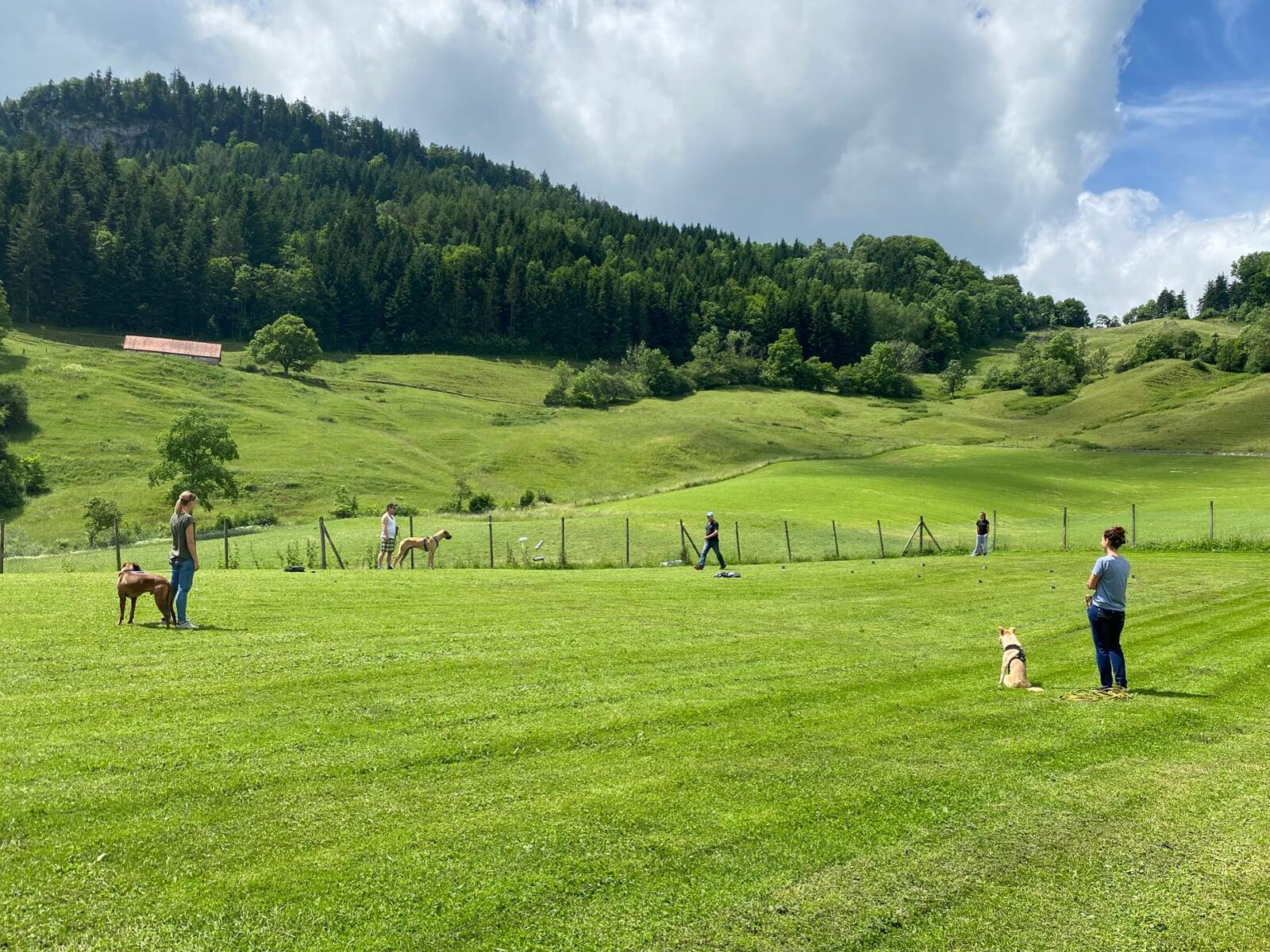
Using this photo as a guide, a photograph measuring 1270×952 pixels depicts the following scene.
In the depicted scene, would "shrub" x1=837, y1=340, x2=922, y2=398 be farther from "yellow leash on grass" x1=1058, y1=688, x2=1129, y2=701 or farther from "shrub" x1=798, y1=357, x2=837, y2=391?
"yellow leash on grass" x1=1058, y1=688, x2=1129, y2=701

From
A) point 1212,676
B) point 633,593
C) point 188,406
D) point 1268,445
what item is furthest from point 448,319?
point 1212,676

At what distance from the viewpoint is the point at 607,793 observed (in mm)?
8992

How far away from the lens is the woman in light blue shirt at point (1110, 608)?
1373 cm

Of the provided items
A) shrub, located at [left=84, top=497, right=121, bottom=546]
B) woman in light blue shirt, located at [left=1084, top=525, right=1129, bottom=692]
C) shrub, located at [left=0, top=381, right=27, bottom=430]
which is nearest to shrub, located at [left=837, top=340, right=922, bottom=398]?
shrub, located at [left=84, top=497, right=121, bottom=546]

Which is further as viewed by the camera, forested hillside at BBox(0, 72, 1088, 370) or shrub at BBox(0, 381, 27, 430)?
forested hillside at BBox(0, 72, 1088, 370)

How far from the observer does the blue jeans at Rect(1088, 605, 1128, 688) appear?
13.9 meters

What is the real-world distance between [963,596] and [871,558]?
46.6 feet

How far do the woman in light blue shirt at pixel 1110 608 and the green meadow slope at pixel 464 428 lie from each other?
44.9 m

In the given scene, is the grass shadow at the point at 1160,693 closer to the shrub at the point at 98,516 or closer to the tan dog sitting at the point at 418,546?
the tan dog sitting at the point at 418,546

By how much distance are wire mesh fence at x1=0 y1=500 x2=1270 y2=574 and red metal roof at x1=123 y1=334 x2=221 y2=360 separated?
263 ft

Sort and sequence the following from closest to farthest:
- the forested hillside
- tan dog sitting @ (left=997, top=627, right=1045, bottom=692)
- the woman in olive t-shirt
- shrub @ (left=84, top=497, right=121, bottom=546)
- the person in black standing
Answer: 1. tan dog sitting @ (left=997, top=627, right=1045, bottom=692)
2. the woman in olive t-shirt
3. the person in black standing
4. shrub @ (left=84, top=497, right=121, bottom=546)
5. the forested hillside

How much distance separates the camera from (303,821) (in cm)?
805

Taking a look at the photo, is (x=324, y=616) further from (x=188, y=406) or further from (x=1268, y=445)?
(x=1268, y=445)

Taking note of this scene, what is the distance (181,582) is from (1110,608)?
1716cm
